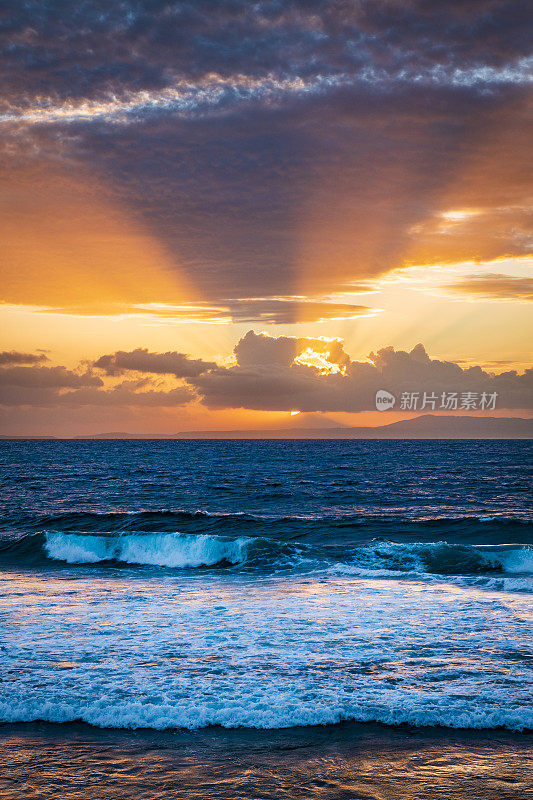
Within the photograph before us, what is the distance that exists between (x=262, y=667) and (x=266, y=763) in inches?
135

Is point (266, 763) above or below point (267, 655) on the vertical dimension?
above

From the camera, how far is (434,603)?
1538cm

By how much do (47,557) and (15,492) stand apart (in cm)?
2699

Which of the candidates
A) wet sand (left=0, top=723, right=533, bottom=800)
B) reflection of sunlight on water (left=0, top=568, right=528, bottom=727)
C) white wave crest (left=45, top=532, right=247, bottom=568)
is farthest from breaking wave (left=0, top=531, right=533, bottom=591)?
wet sand (left=0, top=723, right=533, bottom=800)

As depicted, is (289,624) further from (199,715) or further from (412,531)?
(412,531)

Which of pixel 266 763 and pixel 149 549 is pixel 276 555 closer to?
pixel 149 549

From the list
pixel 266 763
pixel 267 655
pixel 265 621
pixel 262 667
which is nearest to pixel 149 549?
pixel 265 621

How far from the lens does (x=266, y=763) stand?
22.5ft

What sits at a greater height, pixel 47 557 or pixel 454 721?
pixel 454 721

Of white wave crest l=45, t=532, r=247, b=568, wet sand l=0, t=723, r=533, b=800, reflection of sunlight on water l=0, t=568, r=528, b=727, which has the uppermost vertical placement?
wet sand l=0, t=723, r=533, b=800

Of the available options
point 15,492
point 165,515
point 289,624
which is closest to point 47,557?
point 165,515

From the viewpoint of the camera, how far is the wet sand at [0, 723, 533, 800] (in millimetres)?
6215

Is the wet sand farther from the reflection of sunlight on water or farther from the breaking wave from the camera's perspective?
the breaking wave

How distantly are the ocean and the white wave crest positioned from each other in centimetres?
9
